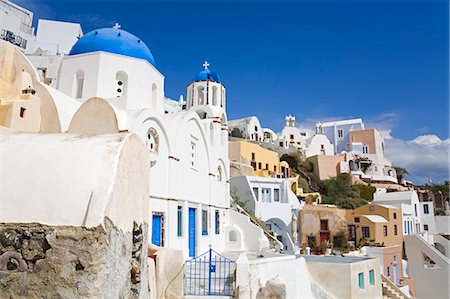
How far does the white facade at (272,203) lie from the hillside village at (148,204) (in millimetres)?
102

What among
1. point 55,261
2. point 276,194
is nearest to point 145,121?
point 55,261

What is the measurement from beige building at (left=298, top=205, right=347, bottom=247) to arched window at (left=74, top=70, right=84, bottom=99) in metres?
19.5

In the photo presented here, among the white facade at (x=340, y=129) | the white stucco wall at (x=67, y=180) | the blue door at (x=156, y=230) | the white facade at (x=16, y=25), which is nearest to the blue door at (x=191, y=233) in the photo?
the blue door at (x=156, y=230)

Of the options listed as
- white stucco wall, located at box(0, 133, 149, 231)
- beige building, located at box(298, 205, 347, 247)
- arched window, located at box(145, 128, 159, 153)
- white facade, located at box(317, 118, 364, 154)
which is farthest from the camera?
white facade, located at box(317, 118, 364, 154)

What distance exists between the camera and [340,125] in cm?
7056

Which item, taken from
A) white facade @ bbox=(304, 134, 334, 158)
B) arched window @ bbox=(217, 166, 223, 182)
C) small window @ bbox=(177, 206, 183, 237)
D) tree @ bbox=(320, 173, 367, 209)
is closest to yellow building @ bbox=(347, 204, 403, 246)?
tree @ bbox=(320, 173, 367, 209)

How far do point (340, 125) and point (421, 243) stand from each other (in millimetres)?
43386

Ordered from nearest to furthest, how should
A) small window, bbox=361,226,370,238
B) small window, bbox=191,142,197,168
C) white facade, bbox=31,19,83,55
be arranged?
1. small window, bbox=191,142,197,168
2. small window, bbox=361,226,370,238
3. white facade, bbox=31,19,83,55

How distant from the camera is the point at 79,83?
15891 millimetres

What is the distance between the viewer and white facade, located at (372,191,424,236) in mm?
35031

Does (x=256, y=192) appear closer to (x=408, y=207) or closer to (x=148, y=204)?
(x=408, y=207)

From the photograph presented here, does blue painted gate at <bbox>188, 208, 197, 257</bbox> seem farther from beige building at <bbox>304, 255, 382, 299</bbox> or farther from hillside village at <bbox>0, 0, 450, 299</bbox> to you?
beige building at <bbox>304, 255, 382, 299</bbox>

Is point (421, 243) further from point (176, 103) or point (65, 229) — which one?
point (176, 103)

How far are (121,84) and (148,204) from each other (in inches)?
424
